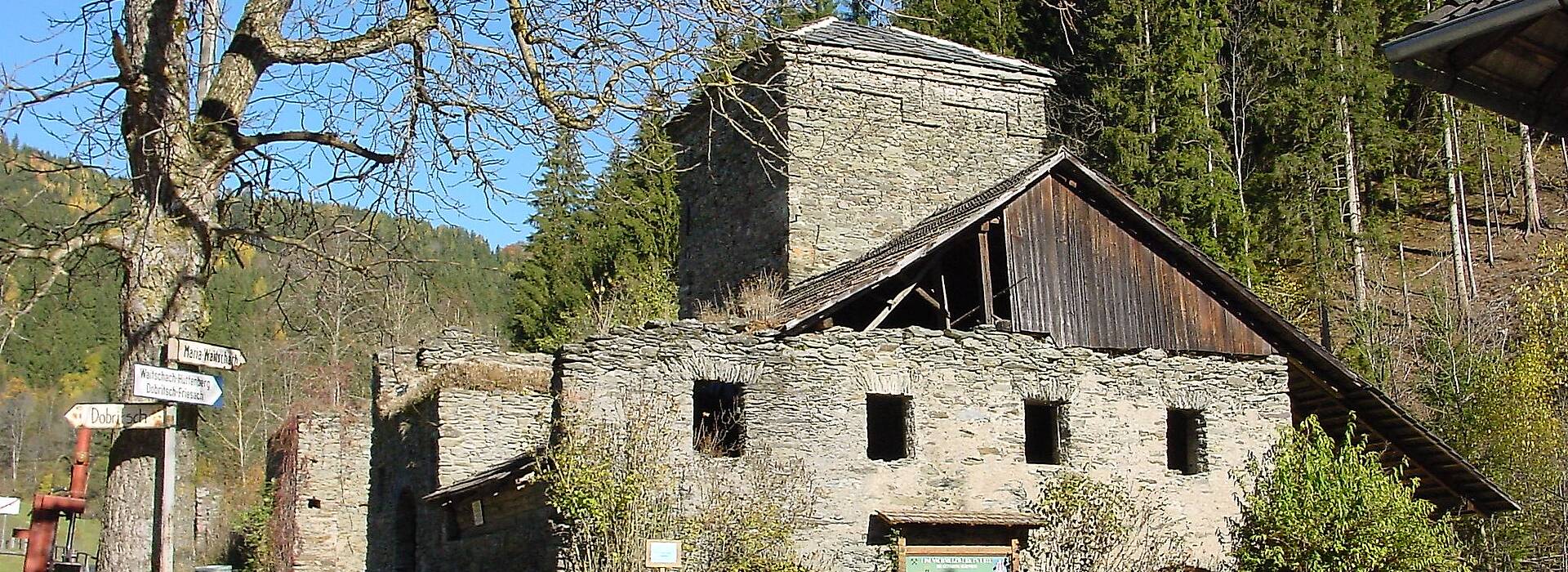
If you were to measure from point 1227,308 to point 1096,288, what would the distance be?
179 centimetres

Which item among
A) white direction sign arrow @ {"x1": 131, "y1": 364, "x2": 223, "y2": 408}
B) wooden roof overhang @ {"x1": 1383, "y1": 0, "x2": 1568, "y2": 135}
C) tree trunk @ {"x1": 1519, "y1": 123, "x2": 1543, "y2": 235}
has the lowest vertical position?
white direction sign arrow @ {"x1": 131, "y1": 364, "x2": 223, "y2": 408}

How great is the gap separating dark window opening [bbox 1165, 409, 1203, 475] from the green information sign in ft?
8.67

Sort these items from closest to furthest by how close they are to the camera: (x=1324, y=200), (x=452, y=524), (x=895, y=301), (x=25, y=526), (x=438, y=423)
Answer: (x=895, y=301)
(x=452, y=524)
(x=438, y=423)
(x=1324, y=200)
(x=25, y=526)

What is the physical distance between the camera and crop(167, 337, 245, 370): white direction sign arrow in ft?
23.4

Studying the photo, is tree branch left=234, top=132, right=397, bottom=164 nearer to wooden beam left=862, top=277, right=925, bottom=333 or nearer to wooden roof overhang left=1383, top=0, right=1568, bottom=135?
wooden roof overhang left=1383, top=0, right=1568, bottom=135

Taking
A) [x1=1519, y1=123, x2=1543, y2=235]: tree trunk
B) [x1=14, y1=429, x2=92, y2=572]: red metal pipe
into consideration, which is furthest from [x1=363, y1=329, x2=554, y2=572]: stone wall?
[x1=1519, y1=123, x2=1543, y2=235]: tree trunk

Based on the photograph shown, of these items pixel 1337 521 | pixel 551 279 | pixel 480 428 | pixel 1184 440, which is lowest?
pixel 1337 521

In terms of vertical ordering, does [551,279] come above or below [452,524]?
above

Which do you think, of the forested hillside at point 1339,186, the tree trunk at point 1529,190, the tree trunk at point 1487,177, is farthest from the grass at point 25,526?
the tree trunk at point 1529,190

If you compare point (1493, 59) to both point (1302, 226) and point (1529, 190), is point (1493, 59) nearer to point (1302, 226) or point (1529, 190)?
point (1302, 226)

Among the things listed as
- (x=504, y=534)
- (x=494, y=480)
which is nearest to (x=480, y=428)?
(x=504, y=534)

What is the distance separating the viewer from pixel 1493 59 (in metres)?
6.79

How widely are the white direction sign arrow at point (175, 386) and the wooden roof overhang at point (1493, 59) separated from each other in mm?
5833

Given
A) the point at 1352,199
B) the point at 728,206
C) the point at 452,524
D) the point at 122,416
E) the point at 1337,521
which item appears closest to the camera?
the point at 122,416
